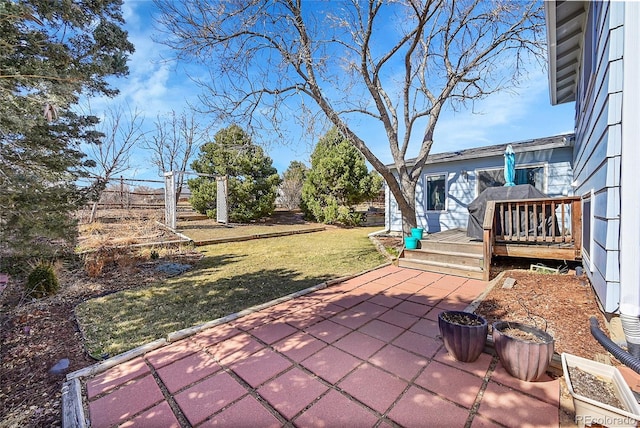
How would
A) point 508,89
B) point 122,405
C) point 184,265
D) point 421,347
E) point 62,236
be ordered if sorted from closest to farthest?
point 122,405, point 421,347, point 62,236, point 184,265, point 508,89

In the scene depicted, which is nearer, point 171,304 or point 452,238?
point 171,304

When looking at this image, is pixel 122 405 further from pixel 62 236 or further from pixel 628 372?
pixel 628 372

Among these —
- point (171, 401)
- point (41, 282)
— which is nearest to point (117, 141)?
point (41, 282)

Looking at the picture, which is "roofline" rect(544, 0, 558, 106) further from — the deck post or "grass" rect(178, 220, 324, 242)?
"grass" rect(178, 220, 324, 242)

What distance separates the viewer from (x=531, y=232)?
202 inches

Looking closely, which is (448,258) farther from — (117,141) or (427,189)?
(117,141)

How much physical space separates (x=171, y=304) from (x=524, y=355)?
12.9ft

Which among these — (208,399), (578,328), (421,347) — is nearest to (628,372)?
(578,328)

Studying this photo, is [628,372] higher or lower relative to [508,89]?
lower

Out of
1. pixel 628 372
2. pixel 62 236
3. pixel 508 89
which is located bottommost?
pixel 628 372

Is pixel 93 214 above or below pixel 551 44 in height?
below

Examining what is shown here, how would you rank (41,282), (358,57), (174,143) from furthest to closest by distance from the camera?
(174,143), (358,57), (41,282)

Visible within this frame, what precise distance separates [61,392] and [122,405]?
567 millimetres

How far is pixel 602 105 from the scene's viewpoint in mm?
2549
